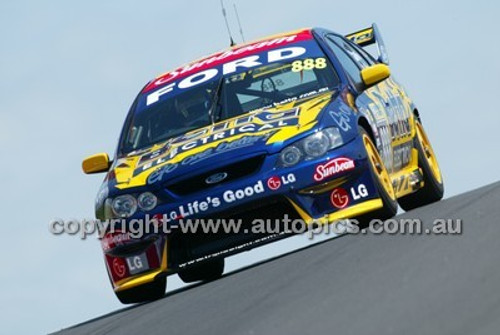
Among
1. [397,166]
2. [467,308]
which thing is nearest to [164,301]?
[397,166]

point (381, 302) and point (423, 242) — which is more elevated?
point (381, 302)

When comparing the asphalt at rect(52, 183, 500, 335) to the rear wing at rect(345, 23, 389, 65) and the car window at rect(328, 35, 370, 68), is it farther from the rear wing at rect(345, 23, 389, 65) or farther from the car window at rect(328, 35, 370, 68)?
the rear wing at rect(345, 23, 389, 65)

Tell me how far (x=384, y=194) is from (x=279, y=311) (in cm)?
301

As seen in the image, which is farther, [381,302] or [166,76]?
[166,76]

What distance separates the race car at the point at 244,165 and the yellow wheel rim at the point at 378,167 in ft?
0.06

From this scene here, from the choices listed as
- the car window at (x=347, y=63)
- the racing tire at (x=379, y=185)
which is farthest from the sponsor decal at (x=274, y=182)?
the car window at (x=347, y=63)

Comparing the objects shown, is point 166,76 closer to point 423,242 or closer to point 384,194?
point 384,194

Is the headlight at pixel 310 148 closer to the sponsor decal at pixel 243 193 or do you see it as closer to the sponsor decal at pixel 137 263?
the sponsor decal at pixel 243 193

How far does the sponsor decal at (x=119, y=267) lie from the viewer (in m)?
8.92

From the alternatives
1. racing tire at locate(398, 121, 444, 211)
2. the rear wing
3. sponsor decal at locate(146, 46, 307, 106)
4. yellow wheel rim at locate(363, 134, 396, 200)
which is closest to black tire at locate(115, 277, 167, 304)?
yellow wheel rim at locate(363, 134, 396, 200)

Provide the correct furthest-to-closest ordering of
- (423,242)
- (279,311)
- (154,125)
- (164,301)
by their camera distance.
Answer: (154,125), (164,301), (423,242), (279,311)

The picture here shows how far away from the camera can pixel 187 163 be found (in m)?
8.82

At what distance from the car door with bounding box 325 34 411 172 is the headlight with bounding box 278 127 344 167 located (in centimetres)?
59

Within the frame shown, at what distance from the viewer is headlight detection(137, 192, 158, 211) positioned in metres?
8.75
